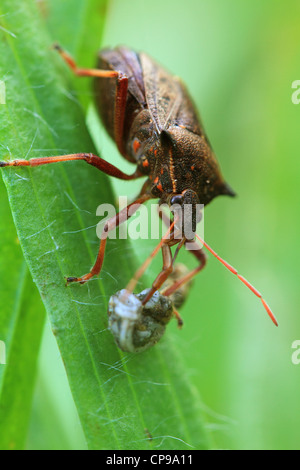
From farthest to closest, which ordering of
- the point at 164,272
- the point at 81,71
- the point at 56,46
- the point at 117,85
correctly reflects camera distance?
the point at 81,71, the point at 56,46, the point at 117,85, the point at 164,272

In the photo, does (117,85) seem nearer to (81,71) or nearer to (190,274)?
(81,71)

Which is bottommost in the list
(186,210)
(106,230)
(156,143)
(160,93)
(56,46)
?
(106,230)

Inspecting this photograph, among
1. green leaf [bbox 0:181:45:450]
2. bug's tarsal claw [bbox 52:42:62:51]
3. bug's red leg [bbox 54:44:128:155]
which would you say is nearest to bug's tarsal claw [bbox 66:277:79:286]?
green leaf [bbox 0:181:45:450]

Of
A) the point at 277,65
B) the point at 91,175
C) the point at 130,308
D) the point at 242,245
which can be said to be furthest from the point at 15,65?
the point at 277,65

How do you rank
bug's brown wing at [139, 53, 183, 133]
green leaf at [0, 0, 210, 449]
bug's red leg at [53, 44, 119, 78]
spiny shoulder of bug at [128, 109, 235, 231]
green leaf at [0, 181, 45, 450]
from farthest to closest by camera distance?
bug's red leg at [53, 44, 119, 78], bug's brown wing at [139, 53, 183, 133], spiny shoulder of bug at [128, 109, 235, 231], green leaf at [0, 181, 45, 450], green leaf at [0, 0, 210, 449]

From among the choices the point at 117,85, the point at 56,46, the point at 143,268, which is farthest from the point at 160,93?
the point at 143,268

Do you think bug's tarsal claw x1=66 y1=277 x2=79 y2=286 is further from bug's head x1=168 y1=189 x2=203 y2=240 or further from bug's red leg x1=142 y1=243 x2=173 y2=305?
bug's head x1=168 y1=189 x2=203 y2=240

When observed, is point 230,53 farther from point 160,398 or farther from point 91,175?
point 160,398
